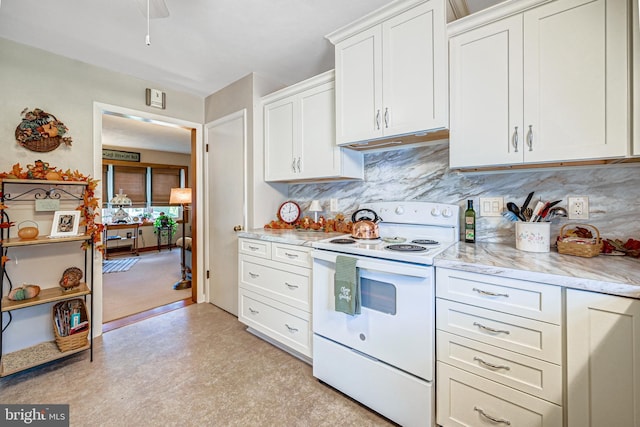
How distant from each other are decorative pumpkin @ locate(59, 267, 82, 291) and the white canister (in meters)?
3.32

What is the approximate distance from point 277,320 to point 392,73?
80.3 inches

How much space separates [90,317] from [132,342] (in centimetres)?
43

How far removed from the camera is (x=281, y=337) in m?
2.14

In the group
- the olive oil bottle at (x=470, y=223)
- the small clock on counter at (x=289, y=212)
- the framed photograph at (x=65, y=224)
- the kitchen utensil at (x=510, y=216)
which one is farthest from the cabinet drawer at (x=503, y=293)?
the framed photograph at (x=65, y=224)

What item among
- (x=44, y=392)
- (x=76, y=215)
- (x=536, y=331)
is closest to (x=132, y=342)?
(x=44, y=392)

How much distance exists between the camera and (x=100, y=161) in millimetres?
2504

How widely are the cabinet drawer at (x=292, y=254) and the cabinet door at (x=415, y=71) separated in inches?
40.4

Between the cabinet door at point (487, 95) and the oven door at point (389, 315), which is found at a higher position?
the cabinet door at point (487, 95)

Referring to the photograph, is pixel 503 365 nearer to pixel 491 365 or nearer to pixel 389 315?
pixel 491 365

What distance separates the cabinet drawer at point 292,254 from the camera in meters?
1.93

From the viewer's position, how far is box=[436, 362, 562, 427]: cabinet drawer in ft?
3.67

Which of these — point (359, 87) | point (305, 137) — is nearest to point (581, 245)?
point (359, 87)

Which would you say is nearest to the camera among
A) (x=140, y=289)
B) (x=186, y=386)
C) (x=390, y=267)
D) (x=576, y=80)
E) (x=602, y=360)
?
(x=602, y=360)

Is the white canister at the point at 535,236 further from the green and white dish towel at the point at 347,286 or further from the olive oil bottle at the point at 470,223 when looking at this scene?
the green and white dish towel at the point at 347,286
